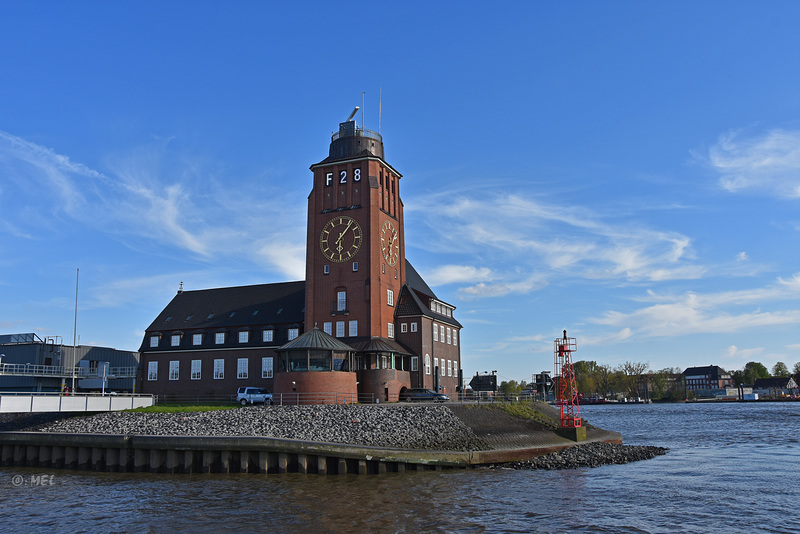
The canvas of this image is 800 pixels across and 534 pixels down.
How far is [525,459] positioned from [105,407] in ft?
94.6

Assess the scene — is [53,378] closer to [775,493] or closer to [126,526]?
[126,526]

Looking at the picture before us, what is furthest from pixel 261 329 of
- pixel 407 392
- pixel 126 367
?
pixel 126 367

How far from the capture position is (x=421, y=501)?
2491 cm

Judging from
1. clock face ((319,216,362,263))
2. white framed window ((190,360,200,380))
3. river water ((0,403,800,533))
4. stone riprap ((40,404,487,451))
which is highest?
clock face ((319,216,362,263))

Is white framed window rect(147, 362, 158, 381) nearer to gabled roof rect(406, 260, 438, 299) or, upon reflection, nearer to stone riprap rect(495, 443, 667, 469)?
gabled roof rect(406, 260, 438, 299)

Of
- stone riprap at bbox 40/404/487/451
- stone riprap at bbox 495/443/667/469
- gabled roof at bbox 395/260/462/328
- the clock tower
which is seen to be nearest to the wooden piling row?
stone riprap at bbox 40/404/487/451

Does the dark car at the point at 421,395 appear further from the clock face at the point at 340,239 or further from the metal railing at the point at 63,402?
the metal railing at the point at 63,402

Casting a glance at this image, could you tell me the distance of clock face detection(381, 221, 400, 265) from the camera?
58.8 m

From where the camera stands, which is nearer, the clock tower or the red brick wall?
the red brick wall

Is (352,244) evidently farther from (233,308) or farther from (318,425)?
(318,425)

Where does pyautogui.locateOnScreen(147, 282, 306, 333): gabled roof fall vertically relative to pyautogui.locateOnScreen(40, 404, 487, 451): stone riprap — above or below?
above

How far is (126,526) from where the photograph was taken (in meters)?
21.9

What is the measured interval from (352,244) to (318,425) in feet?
75.9

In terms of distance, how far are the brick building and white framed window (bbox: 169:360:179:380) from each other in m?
0.11
